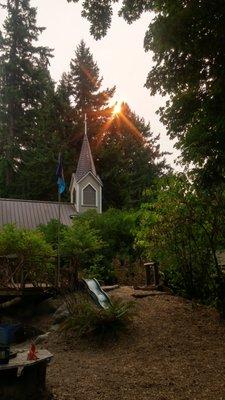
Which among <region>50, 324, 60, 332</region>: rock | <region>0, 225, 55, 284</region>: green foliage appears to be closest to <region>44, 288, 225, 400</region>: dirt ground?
<region>50, 324, 60, 332</region>: rock

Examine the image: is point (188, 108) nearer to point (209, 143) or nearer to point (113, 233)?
point (209, 143)

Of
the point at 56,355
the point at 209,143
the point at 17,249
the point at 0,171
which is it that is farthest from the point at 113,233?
the point at 0,171

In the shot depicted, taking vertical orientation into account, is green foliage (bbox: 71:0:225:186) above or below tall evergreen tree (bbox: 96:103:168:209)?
below

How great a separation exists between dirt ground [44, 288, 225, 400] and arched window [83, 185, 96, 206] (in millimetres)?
18778

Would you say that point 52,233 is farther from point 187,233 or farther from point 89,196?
point 89,196

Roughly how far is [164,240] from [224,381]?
257 inches

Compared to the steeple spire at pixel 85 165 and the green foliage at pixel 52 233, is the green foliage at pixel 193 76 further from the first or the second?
the steeple spire at pixel 85 165

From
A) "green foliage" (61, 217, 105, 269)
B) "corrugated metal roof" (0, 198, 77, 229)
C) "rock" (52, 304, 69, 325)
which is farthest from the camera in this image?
"corrugated metal roof" (0, 198, 77, 229)

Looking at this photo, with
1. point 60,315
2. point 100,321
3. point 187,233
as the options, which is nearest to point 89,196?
point 187,233

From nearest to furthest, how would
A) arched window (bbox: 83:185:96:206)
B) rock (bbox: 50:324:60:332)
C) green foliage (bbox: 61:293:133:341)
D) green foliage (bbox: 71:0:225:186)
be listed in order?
green foliage (bbox: 71:0:225:186)
green foliage (bbox: 61:293:133:341)
rock (bbox: 50:324:60:332)
arched window (bbox: 83:185:96:206)

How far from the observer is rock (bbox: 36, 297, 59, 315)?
14.4m

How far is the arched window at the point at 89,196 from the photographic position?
102ft

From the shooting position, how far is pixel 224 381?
275 inches

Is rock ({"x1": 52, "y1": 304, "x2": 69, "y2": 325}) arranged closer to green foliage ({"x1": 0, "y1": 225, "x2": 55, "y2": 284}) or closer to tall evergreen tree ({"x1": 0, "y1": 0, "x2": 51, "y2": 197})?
green foliage ({"x1": 0, "y1": 225, "x2": 55, "y2": 284})
